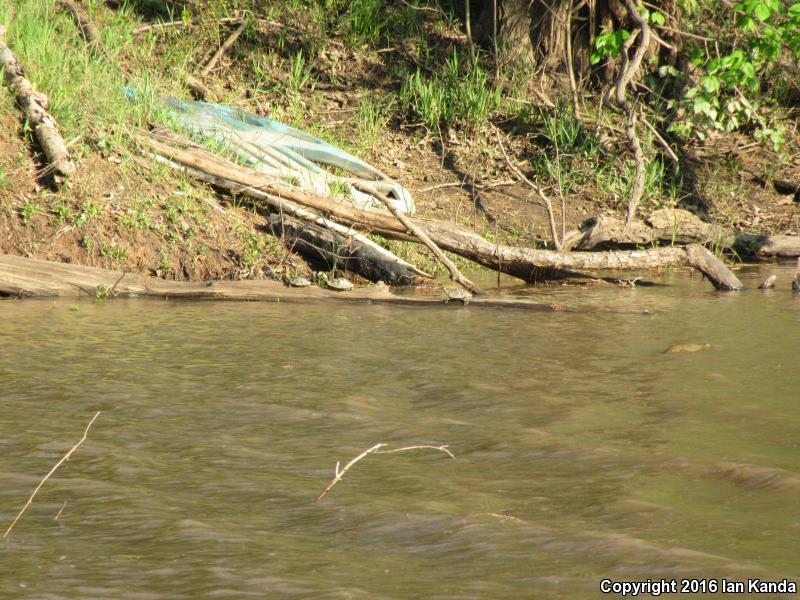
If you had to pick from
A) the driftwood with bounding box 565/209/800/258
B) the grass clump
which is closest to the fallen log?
the driftwood with bounding box 565/209/800/258

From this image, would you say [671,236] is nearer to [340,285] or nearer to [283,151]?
[340,285]

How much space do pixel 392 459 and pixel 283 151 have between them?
257 inches

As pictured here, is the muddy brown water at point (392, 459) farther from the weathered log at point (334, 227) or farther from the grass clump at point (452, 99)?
A: the grass clump at point (452, 99)

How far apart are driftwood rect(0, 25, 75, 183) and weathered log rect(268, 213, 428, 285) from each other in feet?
5.87

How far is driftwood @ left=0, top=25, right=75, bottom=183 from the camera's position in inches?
315

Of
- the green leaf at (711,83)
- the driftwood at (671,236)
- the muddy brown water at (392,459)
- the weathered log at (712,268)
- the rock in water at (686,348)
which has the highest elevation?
the green leaf at (711,83)

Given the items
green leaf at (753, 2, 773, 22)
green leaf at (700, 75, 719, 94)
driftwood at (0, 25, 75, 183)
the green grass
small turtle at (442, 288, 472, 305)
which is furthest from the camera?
green leaf at (700, 75, 719, 94)

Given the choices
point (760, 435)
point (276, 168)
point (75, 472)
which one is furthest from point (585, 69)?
point (75, 472)

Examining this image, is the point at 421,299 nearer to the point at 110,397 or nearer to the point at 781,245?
the point at 110,397

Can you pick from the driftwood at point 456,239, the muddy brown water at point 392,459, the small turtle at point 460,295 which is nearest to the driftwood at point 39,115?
the driftwood at point 456,239

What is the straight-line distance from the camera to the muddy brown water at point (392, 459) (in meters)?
2.48

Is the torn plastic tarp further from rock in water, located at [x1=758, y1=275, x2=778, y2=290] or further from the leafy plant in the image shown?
the leafy plant

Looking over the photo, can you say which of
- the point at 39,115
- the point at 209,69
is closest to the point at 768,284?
the point at 39,115

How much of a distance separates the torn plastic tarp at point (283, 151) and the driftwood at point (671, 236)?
1.70 m
